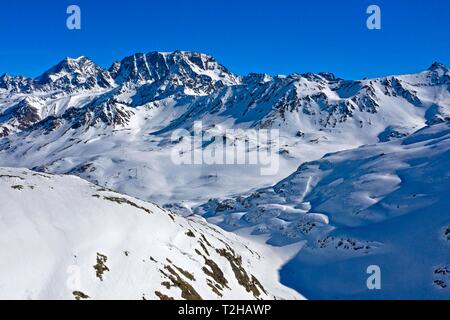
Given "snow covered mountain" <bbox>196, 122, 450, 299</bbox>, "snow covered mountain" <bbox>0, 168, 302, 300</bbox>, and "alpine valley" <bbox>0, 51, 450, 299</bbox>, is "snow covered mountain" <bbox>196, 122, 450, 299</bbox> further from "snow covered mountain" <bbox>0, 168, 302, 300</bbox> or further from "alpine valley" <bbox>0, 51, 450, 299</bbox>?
"snow covered mountain" <bbox>0, 168, 302, 300</bbox>

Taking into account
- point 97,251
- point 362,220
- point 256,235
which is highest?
point 362,220

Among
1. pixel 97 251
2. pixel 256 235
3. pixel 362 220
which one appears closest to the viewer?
pixel 97 251

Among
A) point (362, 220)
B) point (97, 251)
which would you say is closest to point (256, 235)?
point (362, 220)

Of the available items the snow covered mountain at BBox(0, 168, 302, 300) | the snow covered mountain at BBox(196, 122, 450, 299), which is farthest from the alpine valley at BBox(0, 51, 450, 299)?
the snow covered mountain at BBox(196, 122, 450, 299)

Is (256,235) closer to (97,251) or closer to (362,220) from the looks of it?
(362,220)

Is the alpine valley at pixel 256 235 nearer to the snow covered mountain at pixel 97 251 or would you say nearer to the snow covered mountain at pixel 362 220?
the snow covered mountain at pixel 97 251

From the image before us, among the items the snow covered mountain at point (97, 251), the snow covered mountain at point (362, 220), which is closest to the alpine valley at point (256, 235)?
the snow covered mountain at point (97, 251)
